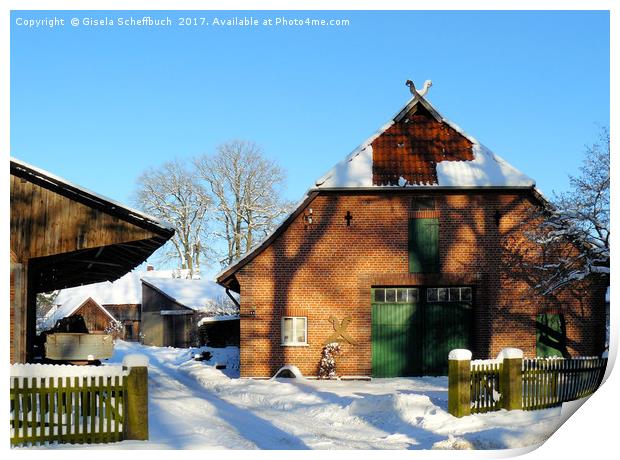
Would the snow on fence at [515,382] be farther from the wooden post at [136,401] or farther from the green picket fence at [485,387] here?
the wooden post at [136,401]

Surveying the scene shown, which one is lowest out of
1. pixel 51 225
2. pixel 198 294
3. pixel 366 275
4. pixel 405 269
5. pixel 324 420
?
pixel 324 420

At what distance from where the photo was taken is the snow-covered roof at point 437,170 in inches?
706

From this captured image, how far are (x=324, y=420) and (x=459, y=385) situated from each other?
7.22 feet

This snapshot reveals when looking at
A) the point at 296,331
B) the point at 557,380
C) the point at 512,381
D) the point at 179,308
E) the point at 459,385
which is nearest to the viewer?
the point at 459,385

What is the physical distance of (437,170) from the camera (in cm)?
1811

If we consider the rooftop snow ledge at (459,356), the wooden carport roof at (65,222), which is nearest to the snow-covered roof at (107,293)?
the wooden carport roof at (65,222)

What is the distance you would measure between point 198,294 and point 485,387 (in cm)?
2623

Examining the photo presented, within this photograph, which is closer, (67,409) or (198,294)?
(67,409)

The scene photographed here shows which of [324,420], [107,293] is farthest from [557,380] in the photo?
[107,293]

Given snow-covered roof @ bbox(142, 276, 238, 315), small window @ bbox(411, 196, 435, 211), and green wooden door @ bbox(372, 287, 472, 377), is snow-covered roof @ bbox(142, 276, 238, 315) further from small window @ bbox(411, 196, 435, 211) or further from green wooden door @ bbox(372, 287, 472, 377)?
small window @ bbox(411, 196, 435, 211)

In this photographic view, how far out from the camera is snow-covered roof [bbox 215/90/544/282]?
1794 cm

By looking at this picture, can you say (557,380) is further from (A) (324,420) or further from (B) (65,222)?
(B) (65,222)

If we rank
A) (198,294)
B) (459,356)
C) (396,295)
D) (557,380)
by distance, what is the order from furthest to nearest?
(198,294) → (396,295) → (557,380) → (459,356)

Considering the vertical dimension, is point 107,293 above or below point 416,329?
above
